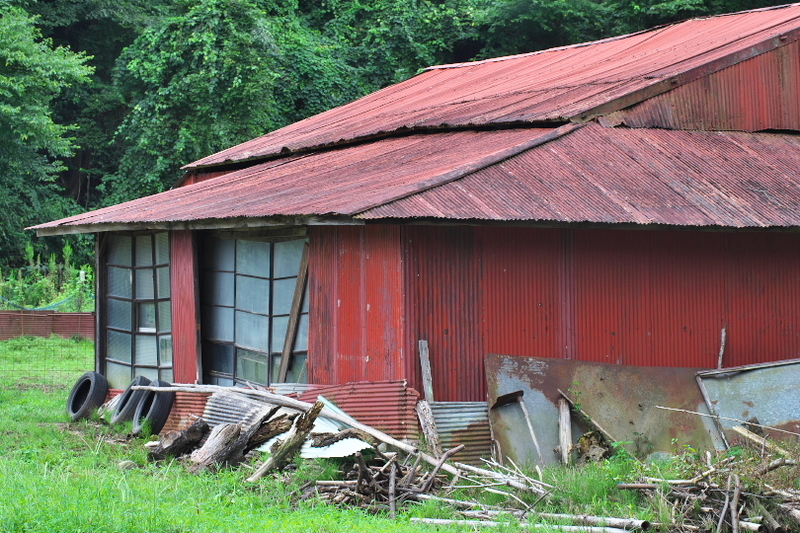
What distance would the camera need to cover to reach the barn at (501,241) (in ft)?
27.8

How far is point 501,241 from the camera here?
8.70 meters

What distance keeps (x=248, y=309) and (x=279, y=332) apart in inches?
25.4

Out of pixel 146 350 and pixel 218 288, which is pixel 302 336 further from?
pixel 146 350

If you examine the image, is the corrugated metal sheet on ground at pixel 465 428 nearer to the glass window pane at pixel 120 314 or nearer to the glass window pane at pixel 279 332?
the glass window pane at pixel 279 332

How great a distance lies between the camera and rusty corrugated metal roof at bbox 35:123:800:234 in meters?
8.22

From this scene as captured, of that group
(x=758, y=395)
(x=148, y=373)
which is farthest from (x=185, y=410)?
(x=758, y=395)

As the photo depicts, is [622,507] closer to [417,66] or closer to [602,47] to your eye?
[602,47]

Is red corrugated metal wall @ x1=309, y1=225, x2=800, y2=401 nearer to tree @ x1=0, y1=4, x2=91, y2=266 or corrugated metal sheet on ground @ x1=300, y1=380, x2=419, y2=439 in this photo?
corrugated metal sheet on ground @ x1=300, y1=380, x2=419, y2=439

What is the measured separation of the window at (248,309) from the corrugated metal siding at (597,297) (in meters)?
1.58

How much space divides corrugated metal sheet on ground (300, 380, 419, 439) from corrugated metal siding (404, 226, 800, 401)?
33cm

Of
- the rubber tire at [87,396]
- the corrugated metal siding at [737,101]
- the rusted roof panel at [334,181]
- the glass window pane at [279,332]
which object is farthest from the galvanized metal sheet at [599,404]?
the rubber tire at [87,396]

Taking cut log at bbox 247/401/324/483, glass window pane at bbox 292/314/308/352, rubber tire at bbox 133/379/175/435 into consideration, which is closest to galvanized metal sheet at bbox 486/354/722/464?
cut log at bbox 247/401/324/483

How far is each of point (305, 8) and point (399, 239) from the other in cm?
2316

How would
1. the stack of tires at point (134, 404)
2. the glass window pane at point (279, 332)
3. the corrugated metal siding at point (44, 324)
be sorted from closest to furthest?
the glass window pane at point (279, 332)
the stack of tires at point (134, 404)
the corrugated metal siding at point (44, 324)
